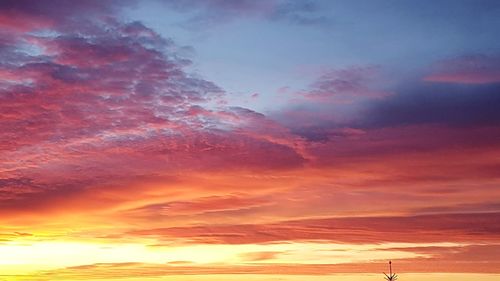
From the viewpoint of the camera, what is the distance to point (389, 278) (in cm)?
19688

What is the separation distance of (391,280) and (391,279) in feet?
2.26

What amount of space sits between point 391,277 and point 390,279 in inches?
62.6

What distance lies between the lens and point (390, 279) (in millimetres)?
196625

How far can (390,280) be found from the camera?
197 m

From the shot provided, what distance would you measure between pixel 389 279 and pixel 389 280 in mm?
965

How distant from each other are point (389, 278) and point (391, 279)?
2049 mm

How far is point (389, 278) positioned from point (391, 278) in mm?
1613

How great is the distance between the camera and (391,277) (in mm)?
197250

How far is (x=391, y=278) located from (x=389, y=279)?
1572 mm

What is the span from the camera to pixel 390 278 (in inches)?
7741

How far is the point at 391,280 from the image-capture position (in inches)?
7776

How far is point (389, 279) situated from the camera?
197125 millimetres

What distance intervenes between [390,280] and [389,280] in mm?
794
